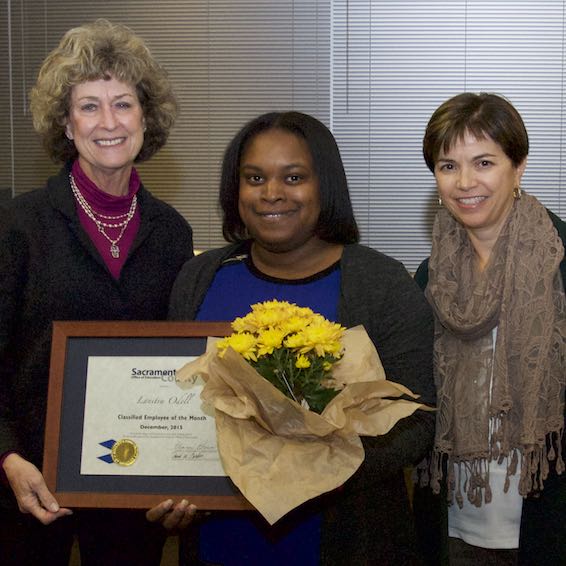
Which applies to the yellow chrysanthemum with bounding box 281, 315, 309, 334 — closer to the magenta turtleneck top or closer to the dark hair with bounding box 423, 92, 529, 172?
the magenta turtleneck top

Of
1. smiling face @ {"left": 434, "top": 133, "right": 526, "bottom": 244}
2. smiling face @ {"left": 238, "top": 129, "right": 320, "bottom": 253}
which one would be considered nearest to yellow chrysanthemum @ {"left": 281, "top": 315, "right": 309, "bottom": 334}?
smiling face @ {"left": 238, "top": 129, "right": 320, "bottom": 253}

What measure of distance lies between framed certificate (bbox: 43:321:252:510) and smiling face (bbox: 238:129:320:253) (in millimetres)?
323

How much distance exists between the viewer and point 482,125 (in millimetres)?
2236

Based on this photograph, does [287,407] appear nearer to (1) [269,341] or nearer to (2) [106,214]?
(1) [269,341]

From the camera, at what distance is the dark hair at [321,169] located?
203 cm

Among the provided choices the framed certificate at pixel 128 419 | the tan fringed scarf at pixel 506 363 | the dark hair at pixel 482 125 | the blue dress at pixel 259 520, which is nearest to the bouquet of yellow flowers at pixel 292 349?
the framed certificate at pixel 128 419

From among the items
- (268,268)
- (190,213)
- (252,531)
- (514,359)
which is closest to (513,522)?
(514,359)

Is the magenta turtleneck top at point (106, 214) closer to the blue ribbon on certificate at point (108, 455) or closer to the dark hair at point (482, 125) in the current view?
the blue ribbon on certificate at point (108, 455)

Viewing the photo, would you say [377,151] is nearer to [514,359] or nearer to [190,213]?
[190,213]

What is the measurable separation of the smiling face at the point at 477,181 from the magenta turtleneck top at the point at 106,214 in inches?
32.7

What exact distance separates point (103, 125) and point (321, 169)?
1.94 ft

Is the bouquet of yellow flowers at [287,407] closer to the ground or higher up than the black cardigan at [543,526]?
higher up

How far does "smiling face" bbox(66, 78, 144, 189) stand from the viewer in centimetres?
221
